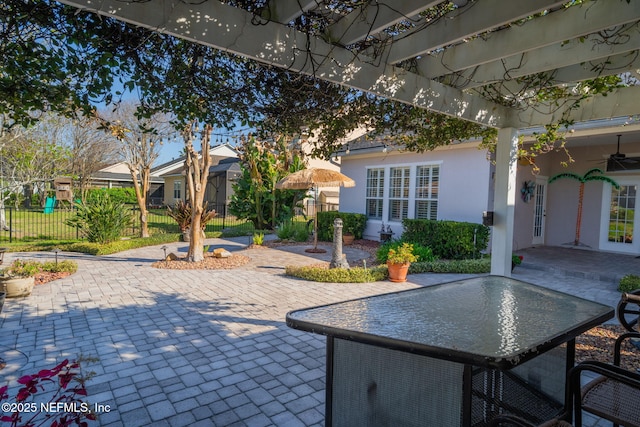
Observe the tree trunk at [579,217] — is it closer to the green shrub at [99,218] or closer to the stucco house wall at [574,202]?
the stucco house wall at [574,202]

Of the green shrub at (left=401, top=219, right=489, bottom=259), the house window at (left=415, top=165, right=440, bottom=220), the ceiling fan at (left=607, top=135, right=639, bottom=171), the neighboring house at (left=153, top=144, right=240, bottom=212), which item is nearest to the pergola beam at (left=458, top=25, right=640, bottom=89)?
the green shrub at (left=401, top=219, right=489, bottom=259)

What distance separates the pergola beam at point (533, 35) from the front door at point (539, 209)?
31.9ft

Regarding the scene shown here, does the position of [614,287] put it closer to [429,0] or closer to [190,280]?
[429,0]

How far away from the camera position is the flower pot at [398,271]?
762cm

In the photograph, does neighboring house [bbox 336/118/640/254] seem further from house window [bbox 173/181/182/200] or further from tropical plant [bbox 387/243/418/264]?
house window [bbox 173/181/182/200]

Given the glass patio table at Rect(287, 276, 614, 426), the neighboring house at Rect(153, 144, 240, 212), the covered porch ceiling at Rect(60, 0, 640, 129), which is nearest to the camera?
the glass patio table at Rect(287, 276, 614, 426)

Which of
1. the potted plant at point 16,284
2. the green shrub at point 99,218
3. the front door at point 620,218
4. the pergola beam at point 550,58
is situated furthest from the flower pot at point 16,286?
the front door at point 620,218

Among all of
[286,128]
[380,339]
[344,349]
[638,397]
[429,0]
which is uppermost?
[429,0]

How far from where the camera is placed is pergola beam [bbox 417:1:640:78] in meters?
2.52

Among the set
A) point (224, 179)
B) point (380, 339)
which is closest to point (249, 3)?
point (380, 339)

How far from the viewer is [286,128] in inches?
164

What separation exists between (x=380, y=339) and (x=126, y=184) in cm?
4264

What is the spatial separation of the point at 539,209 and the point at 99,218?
14399 mm

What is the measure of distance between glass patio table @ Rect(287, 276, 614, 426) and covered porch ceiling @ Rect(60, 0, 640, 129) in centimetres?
189
